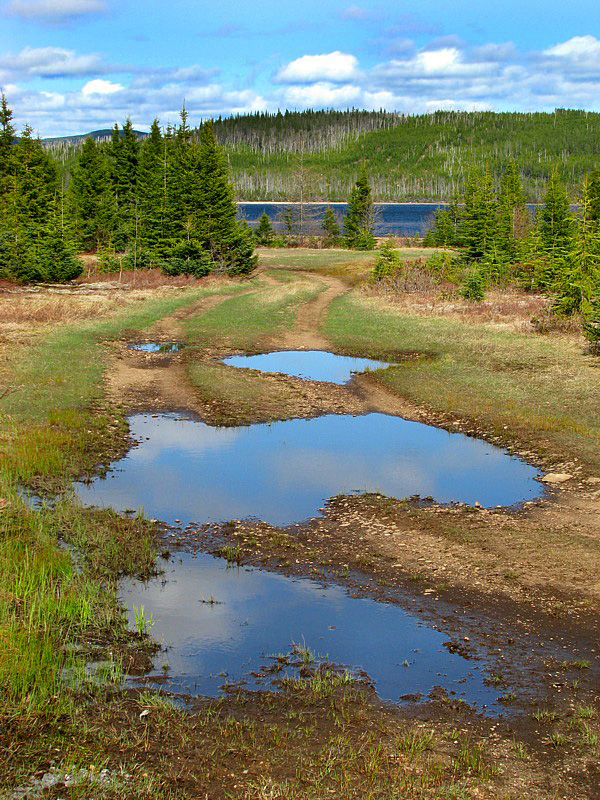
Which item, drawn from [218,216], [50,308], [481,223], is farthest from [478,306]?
[218,216]

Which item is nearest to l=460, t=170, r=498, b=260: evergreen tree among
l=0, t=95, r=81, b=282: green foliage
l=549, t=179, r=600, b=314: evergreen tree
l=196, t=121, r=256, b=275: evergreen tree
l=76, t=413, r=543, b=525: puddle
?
l=196, t=121, r=256, b=275: evergreen tree

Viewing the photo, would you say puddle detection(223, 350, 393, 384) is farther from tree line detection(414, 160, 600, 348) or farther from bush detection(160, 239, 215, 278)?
bush detection(160, 239, 215, 278)

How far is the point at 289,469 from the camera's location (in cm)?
1603

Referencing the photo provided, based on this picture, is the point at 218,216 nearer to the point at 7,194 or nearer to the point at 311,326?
the point at 7,194

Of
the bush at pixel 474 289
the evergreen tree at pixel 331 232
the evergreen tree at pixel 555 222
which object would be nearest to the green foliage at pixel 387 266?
the bush at pixel 474 289

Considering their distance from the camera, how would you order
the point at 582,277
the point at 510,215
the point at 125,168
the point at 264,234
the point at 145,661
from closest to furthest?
the point at 145,661 < the point at 582,277 < the point at 510,215 < the point at 125,168 < the point at 264,234

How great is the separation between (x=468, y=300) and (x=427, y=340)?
9973 millimetres

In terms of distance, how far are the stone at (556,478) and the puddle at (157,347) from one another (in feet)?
52.2

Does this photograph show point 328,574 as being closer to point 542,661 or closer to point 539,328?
point 542,661

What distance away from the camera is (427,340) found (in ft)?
98.9

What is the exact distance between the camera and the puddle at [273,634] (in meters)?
8.32

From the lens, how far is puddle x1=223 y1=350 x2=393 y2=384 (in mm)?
25094

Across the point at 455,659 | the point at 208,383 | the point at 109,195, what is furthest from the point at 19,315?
the point at 109,195

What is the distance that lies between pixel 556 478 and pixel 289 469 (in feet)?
17.1
